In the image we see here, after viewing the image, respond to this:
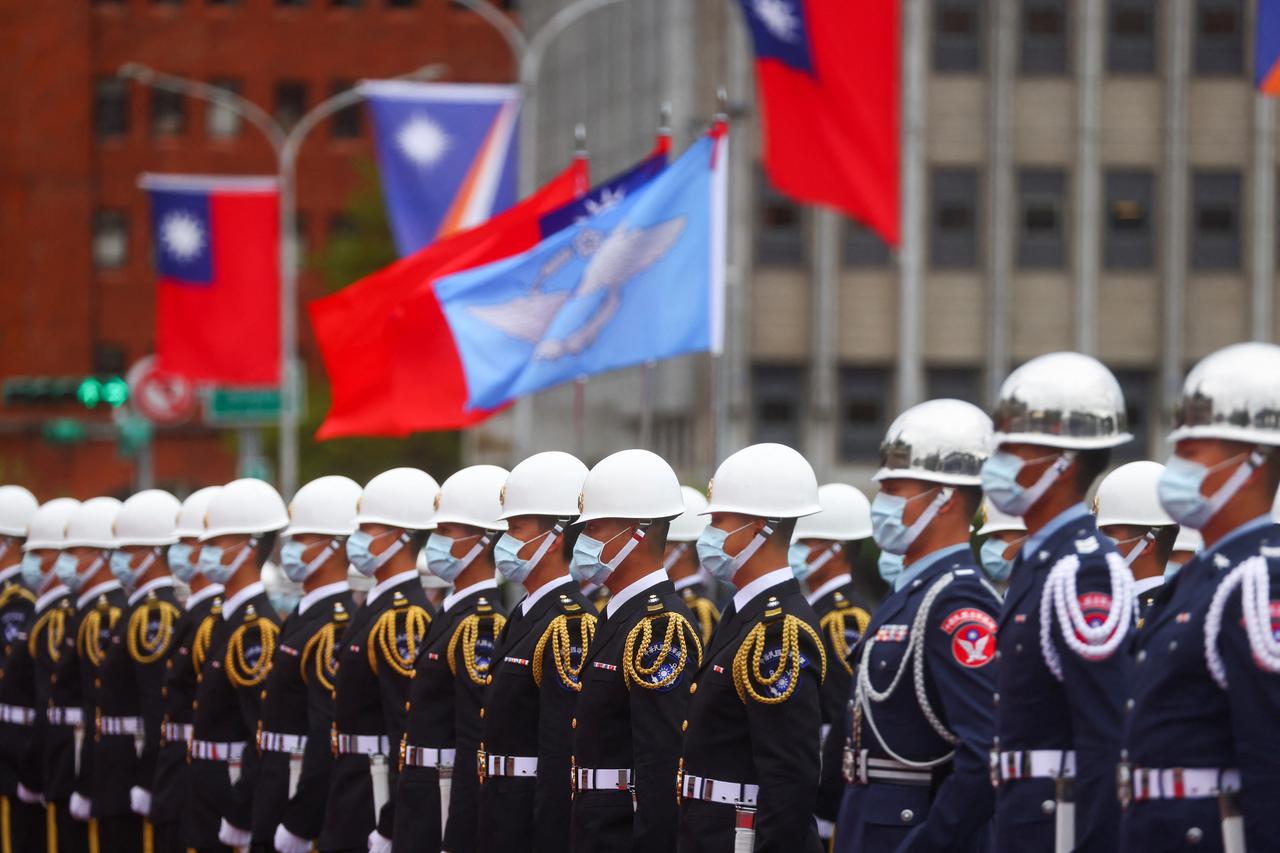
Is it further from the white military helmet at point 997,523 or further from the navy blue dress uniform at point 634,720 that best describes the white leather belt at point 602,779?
the white military helmet at point 997,523

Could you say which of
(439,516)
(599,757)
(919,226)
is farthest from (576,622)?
(919,226)

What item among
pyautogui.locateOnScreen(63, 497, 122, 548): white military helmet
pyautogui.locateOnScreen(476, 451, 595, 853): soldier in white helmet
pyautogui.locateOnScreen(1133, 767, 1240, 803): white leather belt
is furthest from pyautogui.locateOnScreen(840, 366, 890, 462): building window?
pyautogui.locateOnScreen(1133, 767, 1240, 803): white leather belt

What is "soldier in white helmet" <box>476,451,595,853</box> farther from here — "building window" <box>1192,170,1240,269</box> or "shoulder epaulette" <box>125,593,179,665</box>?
"building window" <box>1192,170,1240,269</box>

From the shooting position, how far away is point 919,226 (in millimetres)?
40500

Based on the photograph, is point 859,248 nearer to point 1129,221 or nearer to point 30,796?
point 1129,221

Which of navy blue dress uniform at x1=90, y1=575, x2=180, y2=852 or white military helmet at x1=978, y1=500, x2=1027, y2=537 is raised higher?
white military helmet at x1=978, y1=500, x2=1027, y2=537

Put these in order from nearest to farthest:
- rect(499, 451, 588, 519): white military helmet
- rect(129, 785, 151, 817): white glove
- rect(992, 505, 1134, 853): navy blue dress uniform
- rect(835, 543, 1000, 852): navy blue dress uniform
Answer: rect(992, 505, 1134, 853): navy blue dress uniform < rect(835, 543, 1000, 852): navy blue dress uniform < rect(499, 451, 588, 519): white military helmet < rect(129, 785, 151, 817): white glove

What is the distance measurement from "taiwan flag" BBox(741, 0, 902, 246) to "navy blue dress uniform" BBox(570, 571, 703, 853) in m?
6.77

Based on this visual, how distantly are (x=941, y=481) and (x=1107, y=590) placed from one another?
1399 millimetres

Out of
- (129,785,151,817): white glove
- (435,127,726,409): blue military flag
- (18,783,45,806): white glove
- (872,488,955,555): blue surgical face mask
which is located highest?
(435,127,726,409): blue military flag

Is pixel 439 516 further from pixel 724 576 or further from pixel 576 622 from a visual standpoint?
pixel 724 576

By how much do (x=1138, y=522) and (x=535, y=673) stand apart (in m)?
2.56

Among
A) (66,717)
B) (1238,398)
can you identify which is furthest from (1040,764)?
(66,717)

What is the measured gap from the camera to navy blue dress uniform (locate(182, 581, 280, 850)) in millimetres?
11844
